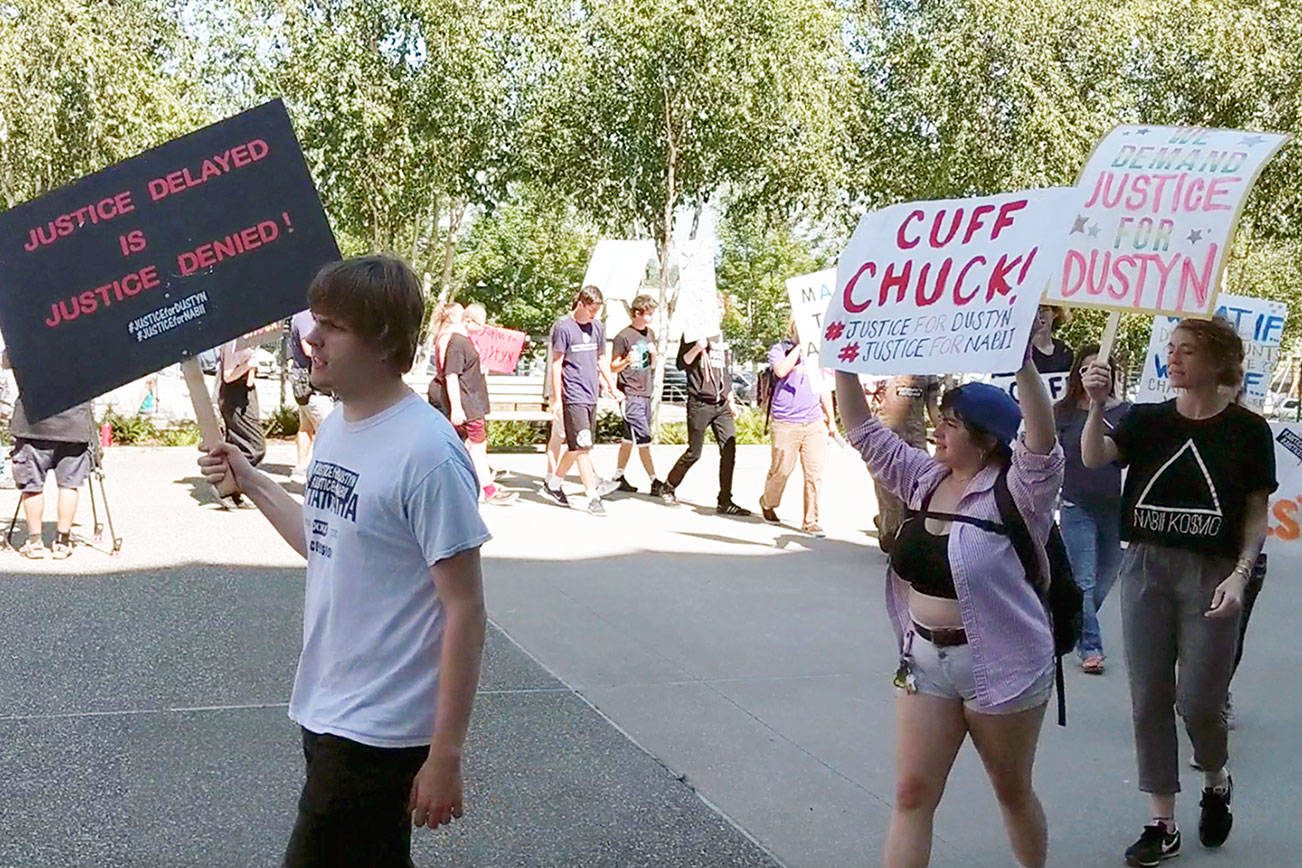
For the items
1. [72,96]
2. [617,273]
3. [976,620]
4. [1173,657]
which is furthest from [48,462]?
[72,96]

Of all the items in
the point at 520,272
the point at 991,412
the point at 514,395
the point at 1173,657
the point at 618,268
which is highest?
the point at 520,272

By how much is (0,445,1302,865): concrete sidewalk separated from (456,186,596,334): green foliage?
1274 inches

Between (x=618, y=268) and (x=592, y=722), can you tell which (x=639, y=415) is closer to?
(x=618, y=268)

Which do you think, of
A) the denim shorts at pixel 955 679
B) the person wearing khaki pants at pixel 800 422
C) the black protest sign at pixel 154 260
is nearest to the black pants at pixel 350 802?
the black protest sign at pixel 154 260

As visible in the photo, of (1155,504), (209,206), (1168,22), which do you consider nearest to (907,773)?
(1155,504)

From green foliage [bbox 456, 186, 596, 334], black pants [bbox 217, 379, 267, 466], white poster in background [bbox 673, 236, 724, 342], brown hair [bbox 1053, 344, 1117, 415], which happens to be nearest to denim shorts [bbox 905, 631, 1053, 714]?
brown hair [bbox 1053, 344, 1117, 415]

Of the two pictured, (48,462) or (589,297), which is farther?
(589,297)

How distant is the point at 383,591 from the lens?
2793mm

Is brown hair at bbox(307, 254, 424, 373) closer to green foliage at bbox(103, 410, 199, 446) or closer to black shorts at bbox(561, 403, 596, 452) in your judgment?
black shorts at bbox(561, 403, 596, 452)

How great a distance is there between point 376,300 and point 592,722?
11.3ft

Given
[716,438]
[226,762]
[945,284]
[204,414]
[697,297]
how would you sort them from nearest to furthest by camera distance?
[204,414] < [945,284] < [226,762] < [716,438] < [697,297]

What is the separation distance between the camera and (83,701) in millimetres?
5984

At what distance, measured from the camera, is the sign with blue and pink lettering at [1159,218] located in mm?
5180

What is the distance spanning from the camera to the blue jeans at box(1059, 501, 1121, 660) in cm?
688
